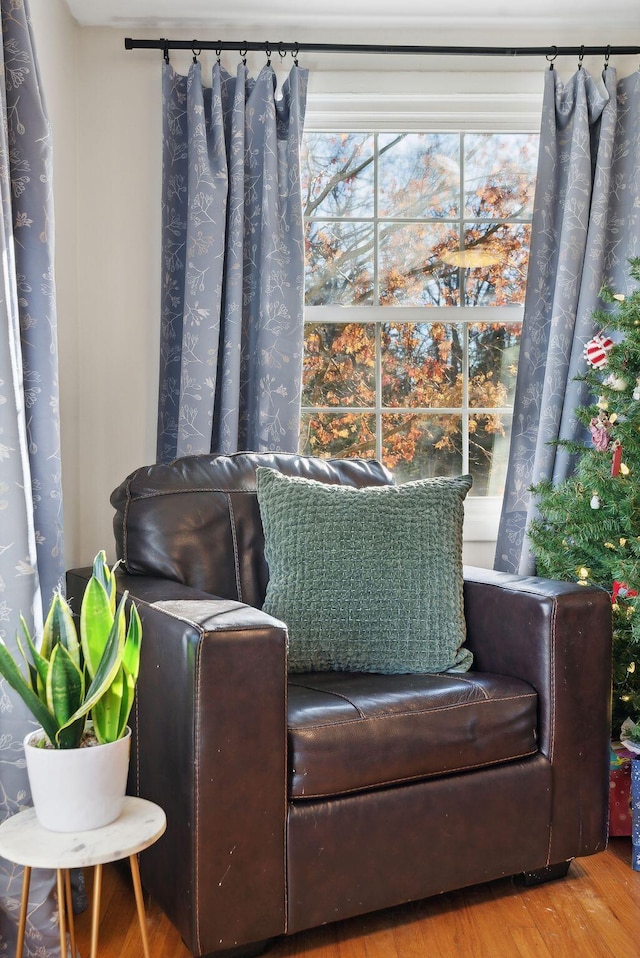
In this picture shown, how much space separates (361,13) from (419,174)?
0.57 meters

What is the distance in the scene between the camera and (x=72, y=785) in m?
1.28

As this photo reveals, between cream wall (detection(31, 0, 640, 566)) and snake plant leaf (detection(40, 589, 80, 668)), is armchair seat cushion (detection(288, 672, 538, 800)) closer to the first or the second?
snake plant leaf (detection(40, 589, 80, 668))

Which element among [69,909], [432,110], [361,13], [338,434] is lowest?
[69,909]

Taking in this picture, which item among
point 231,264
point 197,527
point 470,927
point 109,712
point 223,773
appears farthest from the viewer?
point 231,264

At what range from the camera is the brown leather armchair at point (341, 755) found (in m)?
1.49

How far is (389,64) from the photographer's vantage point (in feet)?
9.91

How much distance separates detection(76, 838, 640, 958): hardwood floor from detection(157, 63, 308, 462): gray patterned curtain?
146cm

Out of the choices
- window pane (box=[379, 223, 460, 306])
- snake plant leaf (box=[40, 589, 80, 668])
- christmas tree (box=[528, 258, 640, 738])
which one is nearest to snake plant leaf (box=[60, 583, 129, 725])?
snake plant leaf (box=[40, 589, 80, 668])

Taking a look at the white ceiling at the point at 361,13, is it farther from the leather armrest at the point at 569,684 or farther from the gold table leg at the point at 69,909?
the gold table leg at the point at 69,909

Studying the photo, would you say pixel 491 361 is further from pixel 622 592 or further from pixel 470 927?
pixel 470 927

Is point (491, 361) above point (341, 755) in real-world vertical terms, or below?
above

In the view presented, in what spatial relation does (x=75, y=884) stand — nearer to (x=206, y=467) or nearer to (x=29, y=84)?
(x=206, y=467)

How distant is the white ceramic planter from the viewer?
1275mm

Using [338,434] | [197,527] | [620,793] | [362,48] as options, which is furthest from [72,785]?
[362,48]
